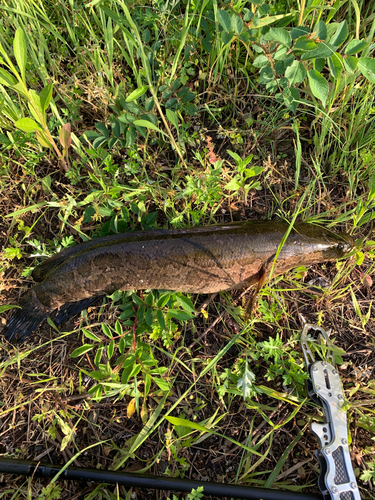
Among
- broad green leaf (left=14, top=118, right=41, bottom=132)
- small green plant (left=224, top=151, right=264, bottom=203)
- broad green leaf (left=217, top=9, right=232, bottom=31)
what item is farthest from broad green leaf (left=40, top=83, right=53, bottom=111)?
small green plant (left=224, top=151, right=264, bottom=203)

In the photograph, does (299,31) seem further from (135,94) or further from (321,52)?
Answer: (135,94)

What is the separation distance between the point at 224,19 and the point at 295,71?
2.01 feet

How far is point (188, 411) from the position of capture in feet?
8.79

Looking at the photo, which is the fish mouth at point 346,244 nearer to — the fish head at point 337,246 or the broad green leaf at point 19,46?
the fish head at point 337,246

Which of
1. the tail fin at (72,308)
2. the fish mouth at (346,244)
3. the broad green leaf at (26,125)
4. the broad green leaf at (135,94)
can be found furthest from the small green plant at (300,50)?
the tail fin at (72,308)

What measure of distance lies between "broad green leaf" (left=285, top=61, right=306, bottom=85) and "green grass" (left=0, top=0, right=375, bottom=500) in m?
0.25

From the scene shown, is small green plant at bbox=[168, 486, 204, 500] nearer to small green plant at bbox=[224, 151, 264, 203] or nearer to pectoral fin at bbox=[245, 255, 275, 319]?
pectoral fin at bbox=[245, 255, 275, 319]

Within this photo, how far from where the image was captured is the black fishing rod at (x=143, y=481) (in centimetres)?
219

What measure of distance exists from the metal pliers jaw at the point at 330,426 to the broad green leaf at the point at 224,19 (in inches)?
94.8

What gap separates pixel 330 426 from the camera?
2363 mm

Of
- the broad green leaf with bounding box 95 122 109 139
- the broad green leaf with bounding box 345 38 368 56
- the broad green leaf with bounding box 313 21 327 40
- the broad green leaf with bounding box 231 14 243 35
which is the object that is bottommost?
the broad green leaf with bounding box 95 122 109 139

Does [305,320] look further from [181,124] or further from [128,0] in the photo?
[128,0]

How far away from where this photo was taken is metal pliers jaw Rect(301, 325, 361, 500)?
7.18 feet

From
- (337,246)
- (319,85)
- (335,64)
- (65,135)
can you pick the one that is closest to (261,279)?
(337,246)
